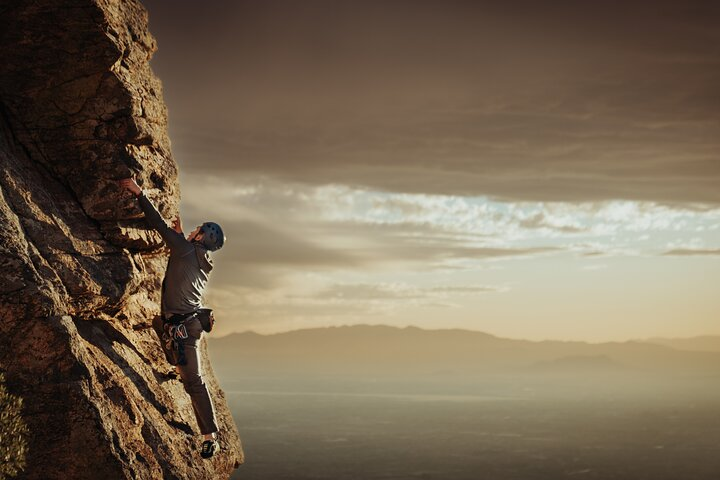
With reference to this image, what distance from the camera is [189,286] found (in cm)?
1725

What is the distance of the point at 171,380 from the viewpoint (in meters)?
18.6

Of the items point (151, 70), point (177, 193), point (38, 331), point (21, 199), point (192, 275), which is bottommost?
point (38, 331)

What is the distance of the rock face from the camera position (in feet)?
45.8

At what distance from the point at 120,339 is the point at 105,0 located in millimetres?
8014

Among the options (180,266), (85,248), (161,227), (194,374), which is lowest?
(194,374)

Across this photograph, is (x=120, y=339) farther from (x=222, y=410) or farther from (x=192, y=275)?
(x=222, y=410)

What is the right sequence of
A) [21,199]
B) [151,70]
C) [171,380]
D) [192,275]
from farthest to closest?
[151,70], [171,380], [192,275], [21,199]

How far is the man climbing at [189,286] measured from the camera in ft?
56.2

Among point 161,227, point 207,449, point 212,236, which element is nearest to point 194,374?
point 207,449

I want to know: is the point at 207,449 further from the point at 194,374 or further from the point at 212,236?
the point at 212,236

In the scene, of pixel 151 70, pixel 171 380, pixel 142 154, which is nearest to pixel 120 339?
pixel 171 380

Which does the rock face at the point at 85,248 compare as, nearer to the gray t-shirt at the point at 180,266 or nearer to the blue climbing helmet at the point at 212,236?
the gray t-shirt at the point at 180,266

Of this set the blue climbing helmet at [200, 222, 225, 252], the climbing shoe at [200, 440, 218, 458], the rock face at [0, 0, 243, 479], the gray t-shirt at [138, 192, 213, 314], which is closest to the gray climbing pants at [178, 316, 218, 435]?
the gray t-shirt at [138, 192, 213, 314]

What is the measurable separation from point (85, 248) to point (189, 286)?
2.44 meters
